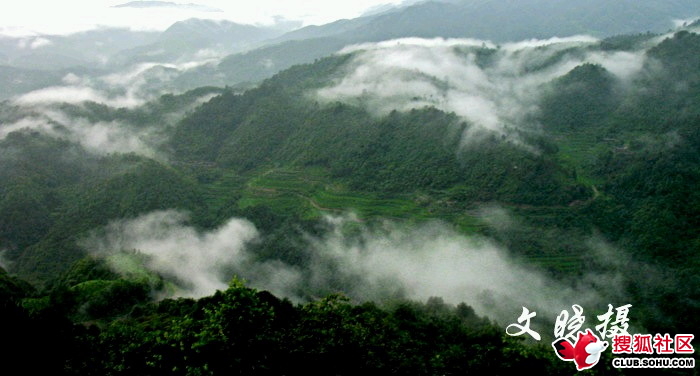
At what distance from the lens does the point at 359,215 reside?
236 ft

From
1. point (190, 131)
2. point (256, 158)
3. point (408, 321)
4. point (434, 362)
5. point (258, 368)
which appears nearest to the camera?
→ point (258, 368)

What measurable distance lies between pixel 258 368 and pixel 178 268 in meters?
37.5

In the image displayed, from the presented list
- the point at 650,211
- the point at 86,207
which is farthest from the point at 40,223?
the point at 650,211

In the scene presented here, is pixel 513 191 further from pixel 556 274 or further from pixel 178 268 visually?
pixel 178 268

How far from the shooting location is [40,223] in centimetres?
7225

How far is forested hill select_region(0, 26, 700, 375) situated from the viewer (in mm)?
27375

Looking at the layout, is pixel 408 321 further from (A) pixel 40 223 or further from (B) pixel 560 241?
(A) pixel 40 223

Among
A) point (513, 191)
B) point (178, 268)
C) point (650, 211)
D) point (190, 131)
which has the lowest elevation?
point (178, 268)

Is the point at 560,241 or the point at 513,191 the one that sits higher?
the point at 513,191

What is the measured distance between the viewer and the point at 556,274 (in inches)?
2099

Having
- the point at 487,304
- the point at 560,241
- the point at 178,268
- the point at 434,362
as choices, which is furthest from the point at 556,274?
the point at 178,268

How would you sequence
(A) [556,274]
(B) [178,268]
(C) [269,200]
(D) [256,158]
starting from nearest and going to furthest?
1. (A) [556,274]
2. (B) [178,268]
3. (C) [269,200]
4. (D) [256,158]

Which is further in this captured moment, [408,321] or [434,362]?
Answer: [408,321]

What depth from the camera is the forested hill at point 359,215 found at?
2738cm
